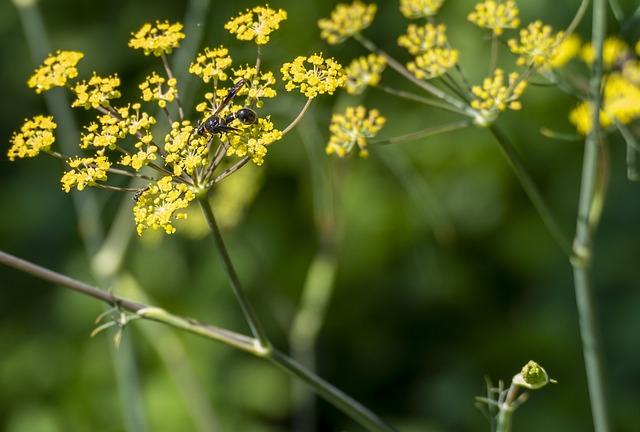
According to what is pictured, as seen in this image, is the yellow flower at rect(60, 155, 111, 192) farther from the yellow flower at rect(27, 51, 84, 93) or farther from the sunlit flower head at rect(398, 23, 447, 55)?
the sunlit flower head at rect(398, 23, 447, 55)

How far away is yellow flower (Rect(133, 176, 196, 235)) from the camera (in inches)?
48.1

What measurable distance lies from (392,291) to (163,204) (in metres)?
3.04

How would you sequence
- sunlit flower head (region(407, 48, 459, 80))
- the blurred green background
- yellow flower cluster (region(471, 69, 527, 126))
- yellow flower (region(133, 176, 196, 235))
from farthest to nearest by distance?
the blurred green background, sunlit flower head (region(407, 48, 459, 80)), yellow flower cluster (region(471, 69, 527, 126)), yellow flower (region(133, 176, 196, 235))

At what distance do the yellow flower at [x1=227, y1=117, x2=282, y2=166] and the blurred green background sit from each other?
243 cm

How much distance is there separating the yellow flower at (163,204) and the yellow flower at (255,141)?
98mm

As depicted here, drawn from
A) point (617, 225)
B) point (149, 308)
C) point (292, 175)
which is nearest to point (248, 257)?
point (292, 175)

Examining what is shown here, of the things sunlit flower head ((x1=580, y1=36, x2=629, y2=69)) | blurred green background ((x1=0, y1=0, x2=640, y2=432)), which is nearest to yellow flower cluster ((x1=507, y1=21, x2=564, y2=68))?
sunlit flower head ((x1=580, y1=36, x2=629, y2=69))

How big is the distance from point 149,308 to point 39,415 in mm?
3170

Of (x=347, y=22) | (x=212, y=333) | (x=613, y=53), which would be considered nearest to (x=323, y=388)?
(x=212, y=333)

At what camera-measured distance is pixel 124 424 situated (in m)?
4.06

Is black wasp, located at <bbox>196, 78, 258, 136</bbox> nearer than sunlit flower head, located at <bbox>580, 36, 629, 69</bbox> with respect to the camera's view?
Yes

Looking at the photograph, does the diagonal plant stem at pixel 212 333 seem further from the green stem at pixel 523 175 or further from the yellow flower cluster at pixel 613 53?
the yellow flower cluster at pixel 613 53

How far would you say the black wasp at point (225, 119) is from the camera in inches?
50.3

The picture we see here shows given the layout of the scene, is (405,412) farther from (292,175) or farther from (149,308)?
(149,308)
